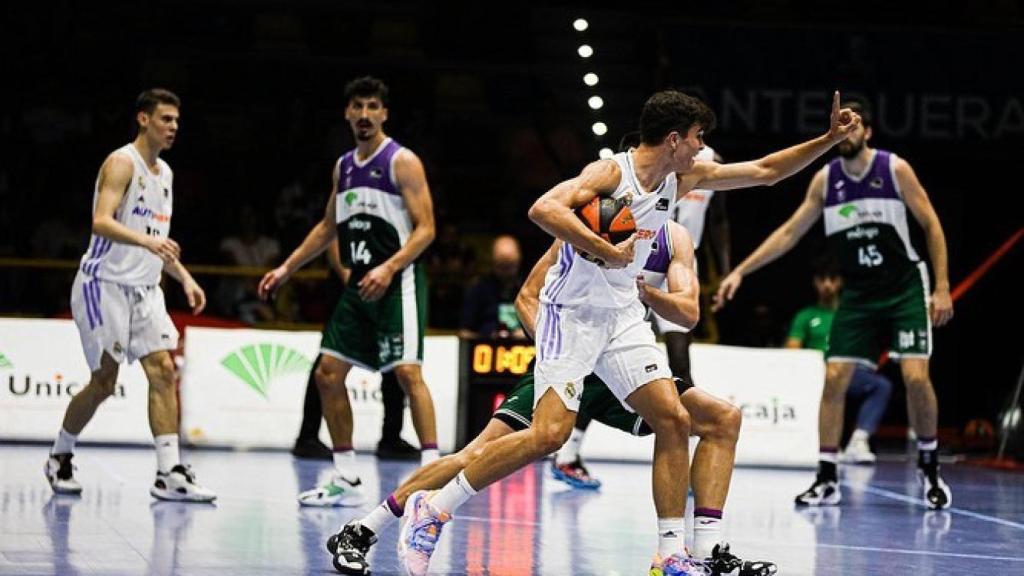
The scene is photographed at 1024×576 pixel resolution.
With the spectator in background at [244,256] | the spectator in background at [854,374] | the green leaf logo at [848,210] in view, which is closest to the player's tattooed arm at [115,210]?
the green leaf logo at [848,210]

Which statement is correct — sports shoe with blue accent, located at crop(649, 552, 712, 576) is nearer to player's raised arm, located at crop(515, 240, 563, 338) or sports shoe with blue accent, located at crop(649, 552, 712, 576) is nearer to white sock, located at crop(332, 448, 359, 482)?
player's raised arm, located at crop(515, 240, 563, 338)

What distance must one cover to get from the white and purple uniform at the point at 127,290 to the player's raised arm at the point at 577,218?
3.21m

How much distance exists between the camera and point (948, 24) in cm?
1697

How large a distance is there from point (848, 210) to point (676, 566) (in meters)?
4.00

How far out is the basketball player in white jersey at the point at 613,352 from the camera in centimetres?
579

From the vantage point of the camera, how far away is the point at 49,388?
38.5ft

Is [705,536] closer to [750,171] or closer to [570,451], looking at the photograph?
[750,171]

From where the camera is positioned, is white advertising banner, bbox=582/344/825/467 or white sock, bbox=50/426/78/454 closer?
white sock, bbox=50/426/78/454

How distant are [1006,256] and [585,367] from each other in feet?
37.7

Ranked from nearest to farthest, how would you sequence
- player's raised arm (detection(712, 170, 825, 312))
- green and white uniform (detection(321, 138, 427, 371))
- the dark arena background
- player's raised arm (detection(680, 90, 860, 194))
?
player's raised arm (detection(680, 90, 860, 194))
green and white uniform (detection(321, 138, 427, 371))
player's raised arm (detection(712, 170, 825, 312))
the dark arena background

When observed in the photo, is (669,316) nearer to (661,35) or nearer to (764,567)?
(764,567)

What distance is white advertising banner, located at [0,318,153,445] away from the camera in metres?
11.7

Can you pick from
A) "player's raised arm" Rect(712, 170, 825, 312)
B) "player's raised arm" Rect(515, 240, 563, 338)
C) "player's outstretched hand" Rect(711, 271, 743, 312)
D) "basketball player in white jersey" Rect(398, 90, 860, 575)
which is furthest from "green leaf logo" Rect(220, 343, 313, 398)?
"basketball player in white jersey" Rect(398, 90, 860, 575)

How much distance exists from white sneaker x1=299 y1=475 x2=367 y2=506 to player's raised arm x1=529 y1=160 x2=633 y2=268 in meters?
2.95
